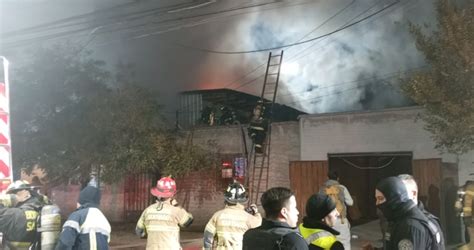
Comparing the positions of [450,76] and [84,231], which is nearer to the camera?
[84,231]

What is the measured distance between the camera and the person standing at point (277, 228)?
2.42 meters

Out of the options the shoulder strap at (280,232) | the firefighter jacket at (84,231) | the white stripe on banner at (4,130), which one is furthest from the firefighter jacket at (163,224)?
the shoulder strap at (280,232)

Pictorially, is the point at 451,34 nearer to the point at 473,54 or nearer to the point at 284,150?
the point at 473,54

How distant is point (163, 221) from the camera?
5066 millimetres

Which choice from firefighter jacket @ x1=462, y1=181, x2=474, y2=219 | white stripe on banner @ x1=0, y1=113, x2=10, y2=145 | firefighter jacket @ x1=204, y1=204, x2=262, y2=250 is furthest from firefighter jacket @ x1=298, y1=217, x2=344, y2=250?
firefighter jacket @ x1=462, y1=181, x2=474, y2=219

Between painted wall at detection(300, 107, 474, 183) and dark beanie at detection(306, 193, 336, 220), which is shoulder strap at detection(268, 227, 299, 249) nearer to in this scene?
dark beanie at detection(306, 193, 336, 220)

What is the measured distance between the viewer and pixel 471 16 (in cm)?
856

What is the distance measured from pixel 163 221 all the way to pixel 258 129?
873 centimetres

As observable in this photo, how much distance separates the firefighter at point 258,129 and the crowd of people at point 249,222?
6529 mm

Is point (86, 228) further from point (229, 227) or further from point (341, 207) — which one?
point (341, 207)

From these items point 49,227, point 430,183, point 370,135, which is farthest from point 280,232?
point 370,135

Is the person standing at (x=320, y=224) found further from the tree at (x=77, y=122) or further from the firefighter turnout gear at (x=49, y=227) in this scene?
the tree at (x=77, y=122)

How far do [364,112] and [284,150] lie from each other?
2624 millimetres

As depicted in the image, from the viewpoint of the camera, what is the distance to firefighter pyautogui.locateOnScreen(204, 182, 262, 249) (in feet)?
15.2
